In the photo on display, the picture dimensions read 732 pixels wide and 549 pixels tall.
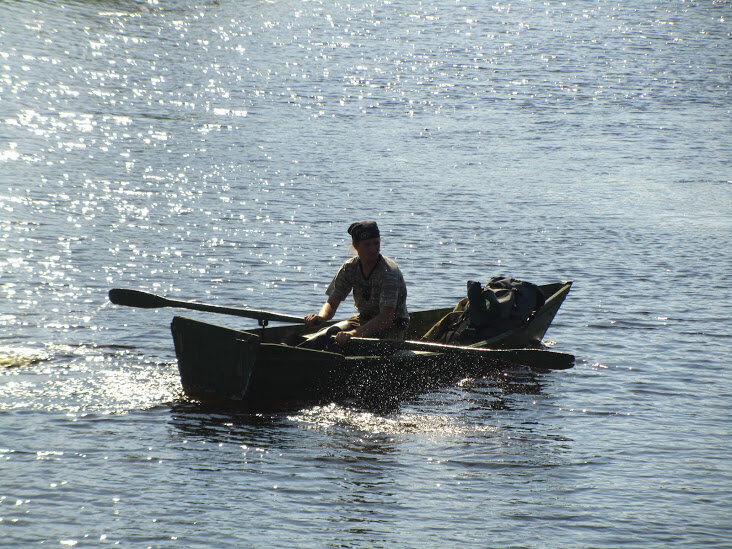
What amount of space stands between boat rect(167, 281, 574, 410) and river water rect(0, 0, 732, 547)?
27cm

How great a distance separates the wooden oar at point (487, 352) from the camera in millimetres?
11531

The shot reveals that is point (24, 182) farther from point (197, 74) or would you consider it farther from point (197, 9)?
point (197, 9)

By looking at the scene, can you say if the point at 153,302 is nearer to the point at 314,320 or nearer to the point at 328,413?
the point at 314,320

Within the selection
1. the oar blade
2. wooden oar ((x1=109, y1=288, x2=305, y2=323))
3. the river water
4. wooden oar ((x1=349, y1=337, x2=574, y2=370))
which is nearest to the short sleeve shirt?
wooden oar ((x1=349, y1=337, x2=574, y2=370))

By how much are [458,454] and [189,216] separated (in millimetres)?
12763

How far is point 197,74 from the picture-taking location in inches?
1601

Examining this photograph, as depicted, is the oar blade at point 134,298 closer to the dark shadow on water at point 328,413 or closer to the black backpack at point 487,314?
the dark shadow on water at point 328,413

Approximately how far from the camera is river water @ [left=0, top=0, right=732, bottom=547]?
9.24 m

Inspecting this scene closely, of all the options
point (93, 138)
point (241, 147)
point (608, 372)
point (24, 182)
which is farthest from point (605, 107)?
point (608, 372)

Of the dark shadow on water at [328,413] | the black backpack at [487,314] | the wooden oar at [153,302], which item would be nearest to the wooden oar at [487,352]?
the dark shadow on water at [328,413]

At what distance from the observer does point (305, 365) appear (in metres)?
11.1

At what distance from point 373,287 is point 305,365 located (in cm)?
131

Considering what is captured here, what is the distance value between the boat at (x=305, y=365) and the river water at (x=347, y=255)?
0.88ft

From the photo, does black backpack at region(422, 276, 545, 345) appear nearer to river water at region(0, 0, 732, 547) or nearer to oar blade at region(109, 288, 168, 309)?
river water at region(0, 0, 732, 547)
